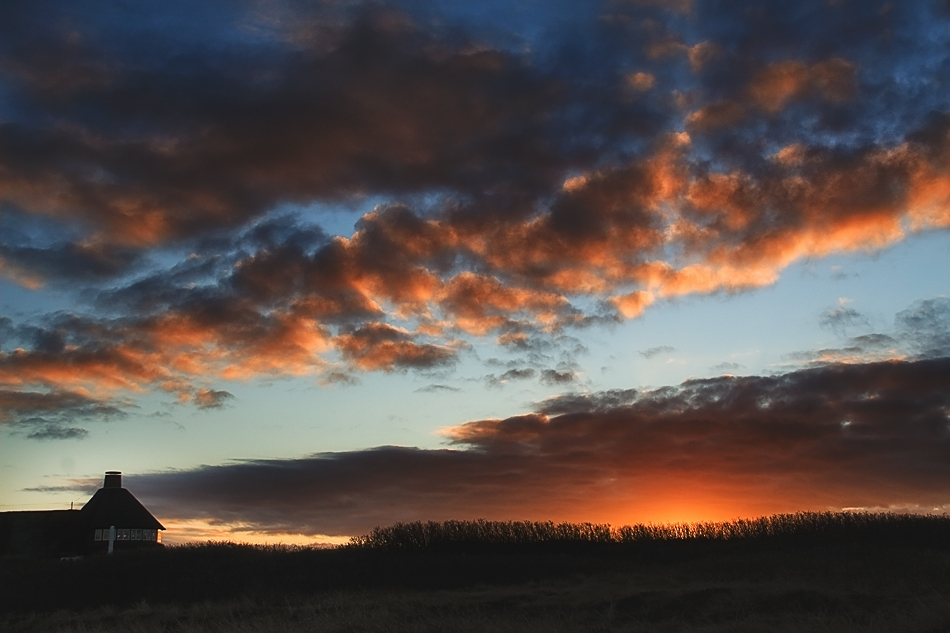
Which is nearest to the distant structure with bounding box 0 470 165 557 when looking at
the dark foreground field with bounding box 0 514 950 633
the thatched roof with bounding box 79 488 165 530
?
the thatched roof with bounding box 79 488 165 530

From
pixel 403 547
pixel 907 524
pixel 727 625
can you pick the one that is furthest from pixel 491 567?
pixel 907 524

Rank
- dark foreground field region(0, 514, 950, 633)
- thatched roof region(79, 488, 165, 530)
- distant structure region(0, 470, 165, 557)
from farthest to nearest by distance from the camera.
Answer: thatched roof region(79, 488, 165, 530) → distant structure region(0, 470, 165, 557) → dark foreground field region(0, 514, 950, 633)

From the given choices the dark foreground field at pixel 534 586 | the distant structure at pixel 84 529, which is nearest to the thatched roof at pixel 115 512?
the distant structure at pixel 84 529

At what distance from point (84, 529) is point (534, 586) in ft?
132

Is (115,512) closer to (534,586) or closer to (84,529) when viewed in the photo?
(84,529)

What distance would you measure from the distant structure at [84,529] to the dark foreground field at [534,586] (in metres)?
9.07

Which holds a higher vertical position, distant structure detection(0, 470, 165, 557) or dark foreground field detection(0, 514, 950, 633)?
distant structure detection(0, 470, 165, 557)

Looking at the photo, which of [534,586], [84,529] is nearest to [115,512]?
[84,529]

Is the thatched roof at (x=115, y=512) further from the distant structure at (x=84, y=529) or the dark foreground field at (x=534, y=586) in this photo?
the dark foreground field at (x=534, y=586)

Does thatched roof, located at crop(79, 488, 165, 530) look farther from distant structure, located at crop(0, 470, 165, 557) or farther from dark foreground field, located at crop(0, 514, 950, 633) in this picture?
dark foreground field, located at crop(0, 514, 950, 633)

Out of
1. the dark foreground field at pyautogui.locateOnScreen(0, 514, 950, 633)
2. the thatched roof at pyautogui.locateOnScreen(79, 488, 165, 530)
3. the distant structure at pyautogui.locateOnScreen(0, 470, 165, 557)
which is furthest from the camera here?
the thatched roof at pyautogui.locateOnScreen(79, 488, 165, 530)

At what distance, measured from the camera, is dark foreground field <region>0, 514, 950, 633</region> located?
890 inches

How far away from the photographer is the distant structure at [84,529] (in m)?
58.7

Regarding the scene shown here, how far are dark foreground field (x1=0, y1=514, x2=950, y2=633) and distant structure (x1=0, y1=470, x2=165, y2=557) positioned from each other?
907 cm
